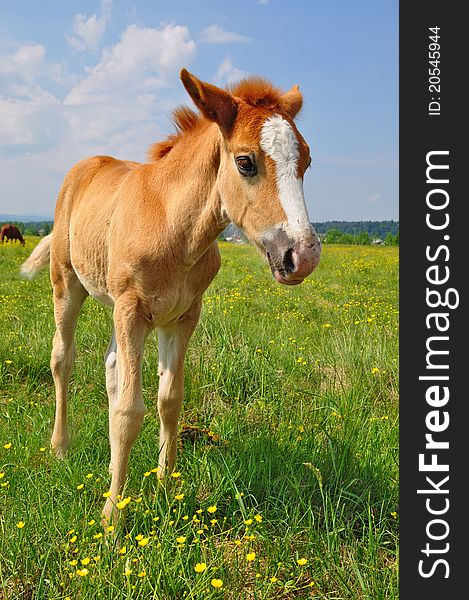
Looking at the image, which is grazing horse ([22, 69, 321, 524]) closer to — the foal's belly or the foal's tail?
the foal's belly

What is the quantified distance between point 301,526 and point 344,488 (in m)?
0.40

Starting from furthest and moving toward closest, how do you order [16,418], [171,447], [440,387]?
[16,418]
[171,447]
[440,387]

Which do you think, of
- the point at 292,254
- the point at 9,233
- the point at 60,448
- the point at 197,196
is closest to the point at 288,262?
the point at 292,254

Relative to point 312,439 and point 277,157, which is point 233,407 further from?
point 277,157

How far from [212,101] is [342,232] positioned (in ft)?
243

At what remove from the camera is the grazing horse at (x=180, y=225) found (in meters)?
2.30

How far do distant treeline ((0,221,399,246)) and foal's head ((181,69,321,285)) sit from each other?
7.2 inches

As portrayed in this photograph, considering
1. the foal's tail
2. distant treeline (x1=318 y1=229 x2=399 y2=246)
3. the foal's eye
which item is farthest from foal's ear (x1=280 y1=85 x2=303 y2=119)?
distant treeline (x1=318 y1=229 x2=399 y2=246)

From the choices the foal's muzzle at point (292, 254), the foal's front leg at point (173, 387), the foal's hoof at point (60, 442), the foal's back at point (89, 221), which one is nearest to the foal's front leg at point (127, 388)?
the foal's front leg at point (173, 387)

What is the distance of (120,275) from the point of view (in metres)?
2.88

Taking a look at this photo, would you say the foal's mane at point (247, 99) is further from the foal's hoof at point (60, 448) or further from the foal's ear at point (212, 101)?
the foal's hoof at point (60, 448)

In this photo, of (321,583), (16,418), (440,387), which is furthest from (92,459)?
(440,387)

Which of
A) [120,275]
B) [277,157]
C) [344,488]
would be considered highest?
[277,157]

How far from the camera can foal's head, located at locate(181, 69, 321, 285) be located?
2.22 meters
